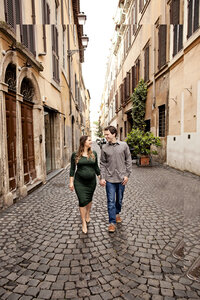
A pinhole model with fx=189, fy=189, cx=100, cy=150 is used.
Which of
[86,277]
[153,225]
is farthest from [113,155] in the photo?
[86,277]

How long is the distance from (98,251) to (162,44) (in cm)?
1088

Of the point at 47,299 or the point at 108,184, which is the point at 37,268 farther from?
the point at 108,184

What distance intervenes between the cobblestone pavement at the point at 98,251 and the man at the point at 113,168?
0.51 meters

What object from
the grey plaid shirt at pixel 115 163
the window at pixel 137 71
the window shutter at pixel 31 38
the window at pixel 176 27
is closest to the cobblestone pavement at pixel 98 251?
the grey plaid shirt at pixel 115 163

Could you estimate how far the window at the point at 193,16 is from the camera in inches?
280

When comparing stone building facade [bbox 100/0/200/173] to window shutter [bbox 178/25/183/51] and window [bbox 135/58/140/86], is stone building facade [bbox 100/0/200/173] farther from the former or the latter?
window [bbox 135/58/140/86]

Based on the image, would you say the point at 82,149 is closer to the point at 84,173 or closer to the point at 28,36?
the point at 84,173

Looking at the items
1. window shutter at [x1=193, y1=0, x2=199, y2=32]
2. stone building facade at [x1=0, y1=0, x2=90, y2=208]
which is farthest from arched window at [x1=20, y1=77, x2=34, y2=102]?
window shutter at [x1=193, y1=0, x2=199, y2=32]

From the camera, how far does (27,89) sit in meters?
6.10

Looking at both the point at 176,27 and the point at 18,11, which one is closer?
the point at 18,11

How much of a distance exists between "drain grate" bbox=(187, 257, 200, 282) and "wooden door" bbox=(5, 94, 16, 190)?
428 centimetres

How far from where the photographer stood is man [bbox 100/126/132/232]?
314 centimetres

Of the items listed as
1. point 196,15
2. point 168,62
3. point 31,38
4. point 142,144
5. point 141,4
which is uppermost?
point 141,4

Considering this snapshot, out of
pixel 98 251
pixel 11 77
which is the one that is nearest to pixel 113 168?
pixel 98 251
